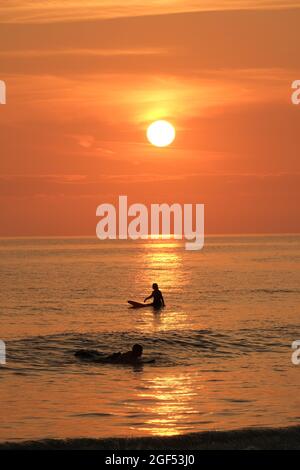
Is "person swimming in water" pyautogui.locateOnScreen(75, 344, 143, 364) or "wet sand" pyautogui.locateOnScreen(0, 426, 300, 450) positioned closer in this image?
"wet sand" pyautogui.locateOnScreen(0, 426, 300, 450)

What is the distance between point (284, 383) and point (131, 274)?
8147 cm

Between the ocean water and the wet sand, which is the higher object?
the ocean water

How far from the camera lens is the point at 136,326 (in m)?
44.8

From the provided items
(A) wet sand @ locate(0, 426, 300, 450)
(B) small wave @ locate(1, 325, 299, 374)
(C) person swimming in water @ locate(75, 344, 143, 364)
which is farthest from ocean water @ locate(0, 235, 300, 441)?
(A) wet sand @ locate(0, 426, 300, 450)

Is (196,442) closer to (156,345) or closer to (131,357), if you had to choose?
(131,357)

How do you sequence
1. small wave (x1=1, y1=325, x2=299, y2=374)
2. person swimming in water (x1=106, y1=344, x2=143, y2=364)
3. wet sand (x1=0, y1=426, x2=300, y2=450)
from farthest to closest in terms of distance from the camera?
small wave (x1=1, y1=325, x2=299, y2=374)
person swimming in water (x1=106, y1=344, x2=143, y2=364)
wet sand (x1=0, y1=426, x2=300, y2=450)

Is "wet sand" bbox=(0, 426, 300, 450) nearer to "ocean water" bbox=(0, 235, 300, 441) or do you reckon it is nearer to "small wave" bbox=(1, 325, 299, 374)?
"ocean water" bbox=(0, 235, 300, 441)

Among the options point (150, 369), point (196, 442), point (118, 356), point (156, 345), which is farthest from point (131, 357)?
point (196, 442)

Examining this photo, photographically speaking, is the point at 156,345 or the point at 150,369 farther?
the point at 156,345

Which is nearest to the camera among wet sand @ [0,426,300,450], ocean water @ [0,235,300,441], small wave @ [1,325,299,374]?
wet sand @ [0,426,300,450]

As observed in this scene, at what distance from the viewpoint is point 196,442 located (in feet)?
60.8

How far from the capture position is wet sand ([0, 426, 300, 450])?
1764cm
